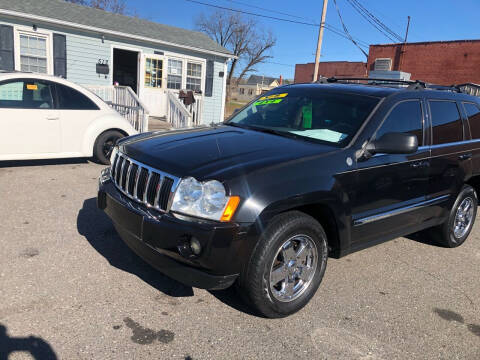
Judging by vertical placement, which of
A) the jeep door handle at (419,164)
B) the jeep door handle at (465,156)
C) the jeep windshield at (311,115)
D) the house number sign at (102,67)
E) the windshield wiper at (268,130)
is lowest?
the jeep door handle at (419,164)

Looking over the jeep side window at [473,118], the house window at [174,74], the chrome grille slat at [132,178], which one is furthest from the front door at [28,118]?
the house window at [174,74]

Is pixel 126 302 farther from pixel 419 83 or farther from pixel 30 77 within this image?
pixel 30 77

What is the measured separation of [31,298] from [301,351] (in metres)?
2.03

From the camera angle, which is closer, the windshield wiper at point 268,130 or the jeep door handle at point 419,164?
the windshield wiper at point 268,130

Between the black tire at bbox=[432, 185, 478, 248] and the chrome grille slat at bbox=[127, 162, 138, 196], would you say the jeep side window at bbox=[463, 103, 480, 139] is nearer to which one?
the black tire at bbox=[432, 185, 478, 248]

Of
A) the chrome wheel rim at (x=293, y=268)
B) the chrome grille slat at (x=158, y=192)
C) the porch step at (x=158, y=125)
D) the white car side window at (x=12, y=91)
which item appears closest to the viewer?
the chrome grille slat at (x=158, y=192)

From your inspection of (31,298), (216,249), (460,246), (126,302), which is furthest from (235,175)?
(460,246)

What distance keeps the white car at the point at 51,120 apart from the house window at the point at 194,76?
768 cm

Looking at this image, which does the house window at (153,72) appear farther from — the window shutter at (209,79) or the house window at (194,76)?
the window shutter at (209,79)

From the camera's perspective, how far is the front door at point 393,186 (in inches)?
132

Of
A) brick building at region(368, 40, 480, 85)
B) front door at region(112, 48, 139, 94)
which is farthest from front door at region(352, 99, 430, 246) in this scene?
brick building at region(368, 40, 480, 85)

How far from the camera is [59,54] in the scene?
11.7 m

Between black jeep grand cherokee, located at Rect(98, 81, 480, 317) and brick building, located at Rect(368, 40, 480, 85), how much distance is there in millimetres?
25826

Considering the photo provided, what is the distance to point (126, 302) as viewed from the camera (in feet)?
10.1
